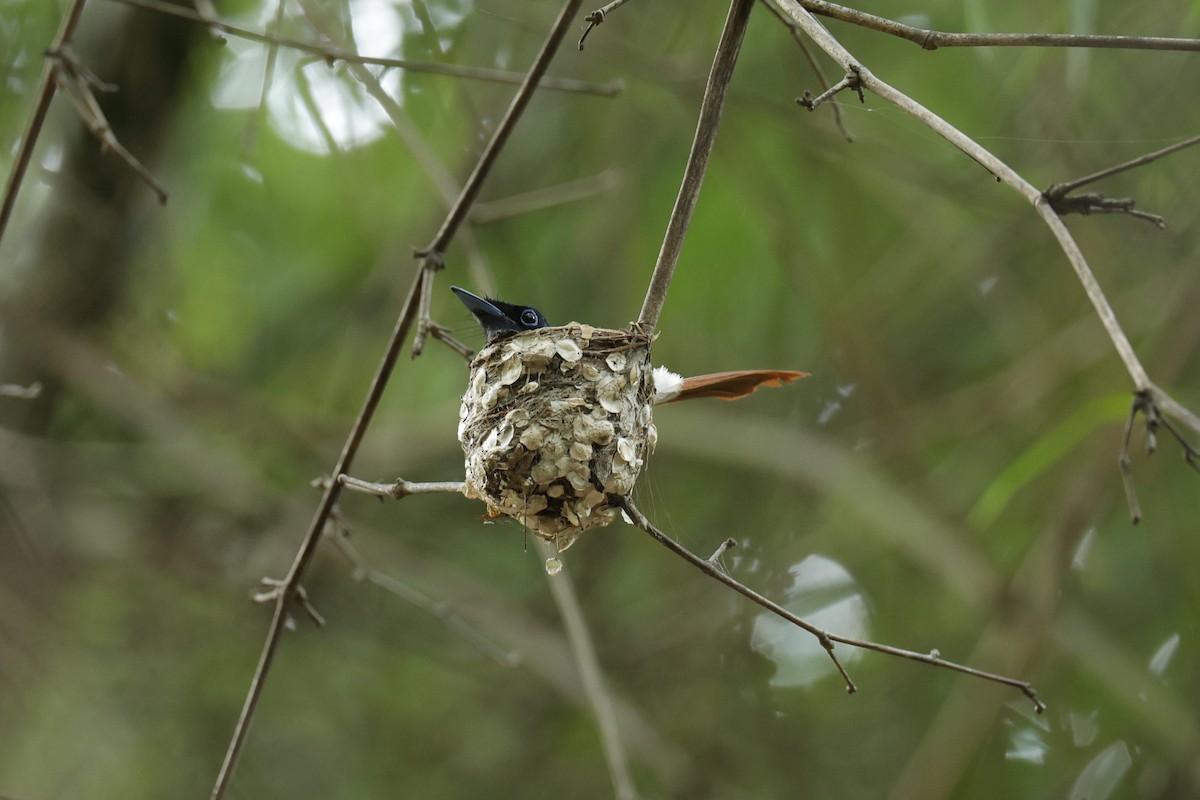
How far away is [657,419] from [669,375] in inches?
60.5

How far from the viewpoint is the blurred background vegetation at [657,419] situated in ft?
12.7

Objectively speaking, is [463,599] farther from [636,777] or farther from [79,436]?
[79,436]

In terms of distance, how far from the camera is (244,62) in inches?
185

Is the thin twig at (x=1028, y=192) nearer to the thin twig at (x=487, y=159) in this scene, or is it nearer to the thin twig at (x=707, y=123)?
the thin twig at (x=707, y=123)

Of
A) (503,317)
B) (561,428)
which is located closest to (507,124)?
(561,428)

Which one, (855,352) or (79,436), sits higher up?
(855,352)

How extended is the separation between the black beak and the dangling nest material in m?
0.55

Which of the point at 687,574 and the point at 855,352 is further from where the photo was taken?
the point at 687,574

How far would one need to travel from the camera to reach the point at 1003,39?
1.23 m

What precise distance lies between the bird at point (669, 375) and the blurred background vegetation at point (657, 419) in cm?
27

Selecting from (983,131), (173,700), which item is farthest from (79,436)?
(983,131)

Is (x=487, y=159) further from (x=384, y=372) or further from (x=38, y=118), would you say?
(x=38, y=118)

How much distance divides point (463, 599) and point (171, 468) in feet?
5.19

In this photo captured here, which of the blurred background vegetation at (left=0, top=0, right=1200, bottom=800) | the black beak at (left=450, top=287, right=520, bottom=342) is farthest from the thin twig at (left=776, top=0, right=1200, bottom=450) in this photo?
the blurred background vegetation at (left=0, top=0, right=1200, bottom=800)
